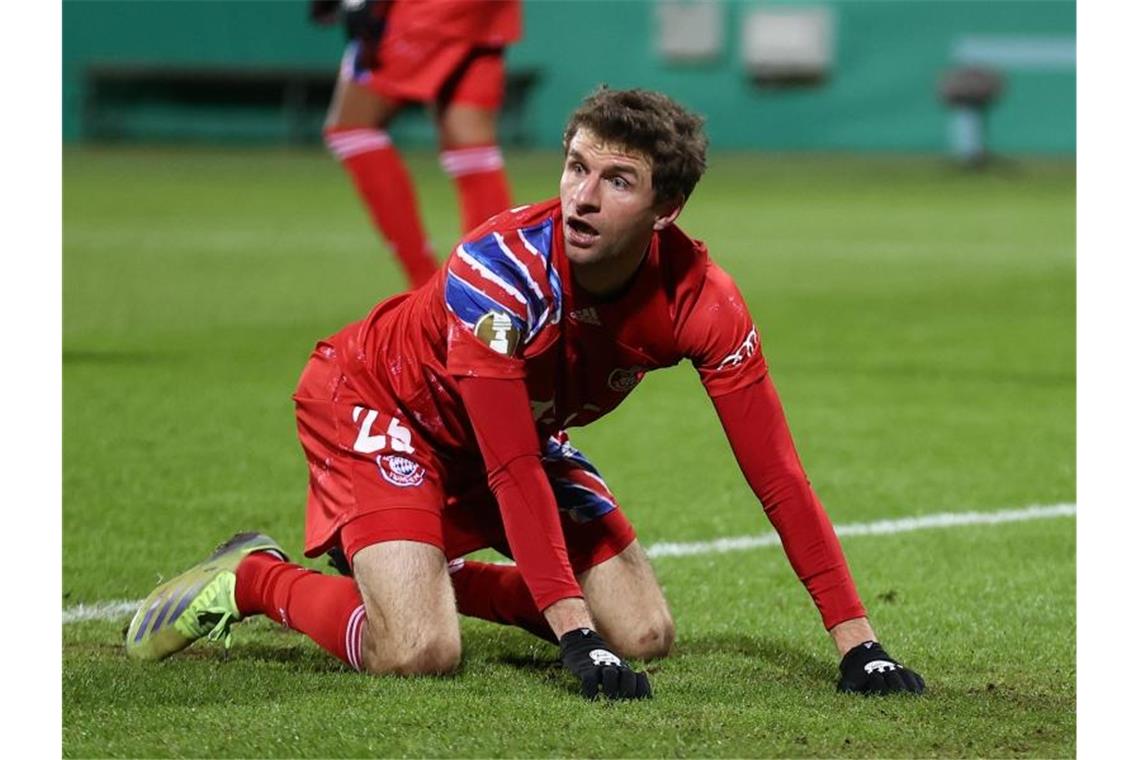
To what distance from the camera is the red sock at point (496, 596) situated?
4.51 meters

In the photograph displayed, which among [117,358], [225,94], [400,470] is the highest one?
[400,470]

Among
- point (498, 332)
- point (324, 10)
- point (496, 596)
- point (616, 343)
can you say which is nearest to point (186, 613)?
point (496, 596)

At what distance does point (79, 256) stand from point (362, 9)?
6.26 meters

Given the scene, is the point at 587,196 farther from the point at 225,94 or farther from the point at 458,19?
the point at 225,94

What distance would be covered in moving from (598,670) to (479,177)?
475 cm

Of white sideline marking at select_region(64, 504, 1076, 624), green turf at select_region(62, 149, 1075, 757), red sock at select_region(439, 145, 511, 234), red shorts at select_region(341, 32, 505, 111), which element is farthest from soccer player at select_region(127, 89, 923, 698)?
red shorts at select_region(341, 32, 505, 111)

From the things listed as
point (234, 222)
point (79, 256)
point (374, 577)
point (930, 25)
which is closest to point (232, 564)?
point (374, 577)

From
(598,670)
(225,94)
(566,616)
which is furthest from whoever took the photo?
(225,94)

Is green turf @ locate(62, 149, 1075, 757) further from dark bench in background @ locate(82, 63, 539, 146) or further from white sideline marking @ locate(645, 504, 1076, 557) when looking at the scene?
dark bench in background @ locate(82, 63, 539, 146)

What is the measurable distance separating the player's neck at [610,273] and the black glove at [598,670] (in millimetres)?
680

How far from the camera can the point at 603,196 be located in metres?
3.86

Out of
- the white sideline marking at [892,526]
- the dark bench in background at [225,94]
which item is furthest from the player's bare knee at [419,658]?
the dark bench in background at [225,94]

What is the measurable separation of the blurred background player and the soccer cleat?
395 cm

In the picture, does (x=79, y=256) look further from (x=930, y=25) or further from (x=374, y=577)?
(x=930, y=25)
